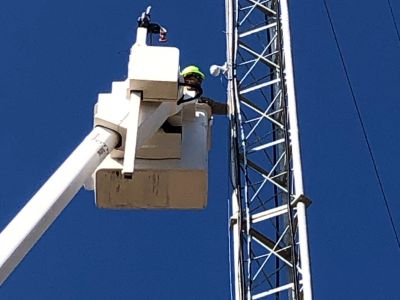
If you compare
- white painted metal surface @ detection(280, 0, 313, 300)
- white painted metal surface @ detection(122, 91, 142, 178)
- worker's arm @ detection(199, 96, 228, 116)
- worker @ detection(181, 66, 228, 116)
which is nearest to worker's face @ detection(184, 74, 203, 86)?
worker @ detection(181, 66, 228, 116)

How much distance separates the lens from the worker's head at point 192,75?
40.2 ft

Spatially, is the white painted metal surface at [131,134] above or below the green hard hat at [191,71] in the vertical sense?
below

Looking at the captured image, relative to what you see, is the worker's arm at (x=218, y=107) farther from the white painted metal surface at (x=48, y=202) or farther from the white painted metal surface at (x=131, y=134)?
the white painted metal surface at (x=48, y=202)

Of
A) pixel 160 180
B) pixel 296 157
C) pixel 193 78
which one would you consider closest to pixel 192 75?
pixel 193 78

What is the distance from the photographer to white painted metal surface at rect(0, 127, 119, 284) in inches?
356

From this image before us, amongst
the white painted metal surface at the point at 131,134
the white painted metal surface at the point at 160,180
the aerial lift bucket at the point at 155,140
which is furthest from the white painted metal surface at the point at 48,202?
the white painted metal surface at the point at 160,180

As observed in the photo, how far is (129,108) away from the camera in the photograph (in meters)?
11.1

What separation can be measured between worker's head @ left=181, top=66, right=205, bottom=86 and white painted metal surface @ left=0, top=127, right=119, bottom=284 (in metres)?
1.67

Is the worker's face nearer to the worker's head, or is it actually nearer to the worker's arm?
the worker's head

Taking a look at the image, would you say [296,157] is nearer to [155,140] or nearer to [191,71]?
[191,71]

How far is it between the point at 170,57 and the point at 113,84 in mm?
710

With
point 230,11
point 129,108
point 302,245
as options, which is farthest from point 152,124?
point 230,11

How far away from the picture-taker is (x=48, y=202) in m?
9.55

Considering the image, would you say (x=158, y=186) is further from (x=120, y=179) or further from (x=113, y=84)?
(x=113, y=84)
